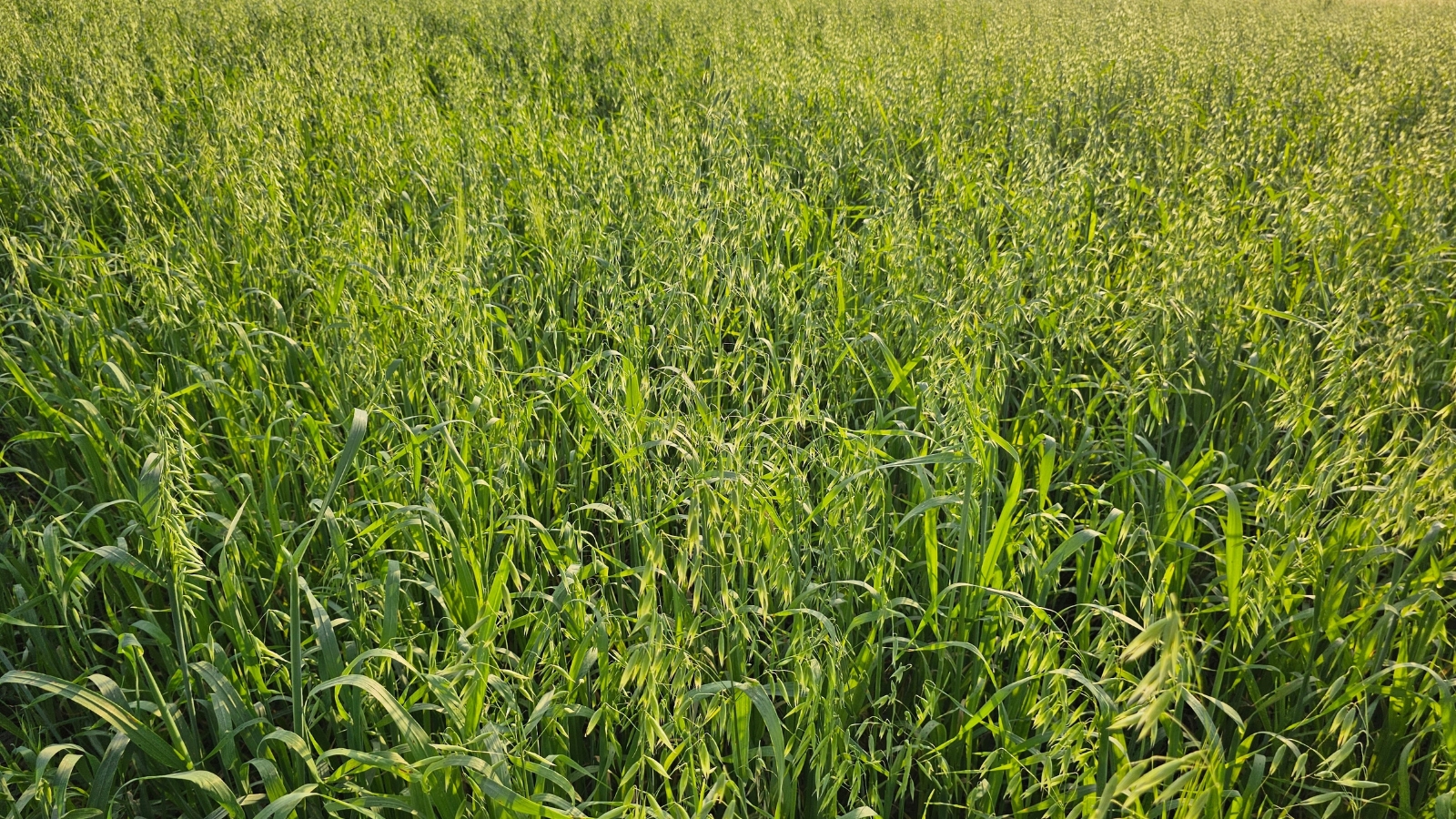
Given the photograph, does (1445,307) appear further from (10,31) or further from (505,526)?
(10,31)

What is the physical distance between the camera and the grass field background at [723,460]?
114cm

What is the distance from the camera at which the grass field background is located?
A: 3.73ft

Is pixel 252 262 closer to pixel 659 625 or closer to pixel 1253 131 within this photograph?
pixel 659 625

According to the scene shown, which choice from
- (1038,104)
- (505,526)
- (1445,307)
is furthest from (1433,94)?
(505,526)

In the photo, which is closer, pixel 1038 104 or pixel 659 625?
pixel 659 625

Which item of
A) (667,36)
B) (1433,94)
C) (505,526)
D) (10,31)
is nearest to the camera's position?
(505,526)

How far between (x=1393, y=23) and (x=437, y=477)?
30.9 ft

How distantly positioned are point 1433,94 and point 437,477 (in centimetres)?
569

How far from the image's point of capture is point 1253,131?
12.8 feet

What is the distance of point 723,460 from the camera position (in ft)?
4.42

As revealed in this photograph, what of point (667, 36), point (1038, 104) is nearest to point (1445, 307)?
point (1038, 104)

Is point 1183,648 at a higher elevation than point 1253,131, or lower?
lower

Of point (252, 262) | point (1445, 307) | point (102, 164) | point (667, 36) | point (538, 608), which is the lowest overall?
point (538, 608)

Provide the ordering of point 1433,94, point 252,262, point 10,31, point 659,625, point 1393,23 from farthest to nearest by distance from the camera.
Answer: point 1393,23 < point 10,31 < point 1433,94 < point 252,262 < point 659,625
